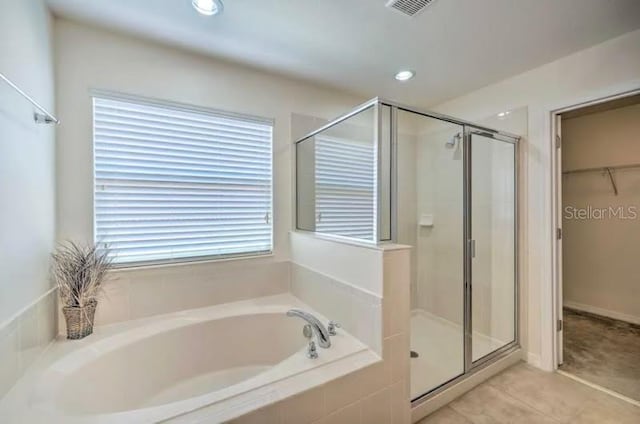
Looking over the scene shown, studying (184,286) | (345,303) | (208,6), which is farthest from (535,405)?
(208,6)

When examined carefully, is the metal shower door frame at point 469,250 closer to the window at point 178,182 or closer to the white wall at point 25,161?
the window at point 178,182

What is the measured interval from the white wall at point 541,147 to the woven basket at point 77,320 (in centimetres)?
307

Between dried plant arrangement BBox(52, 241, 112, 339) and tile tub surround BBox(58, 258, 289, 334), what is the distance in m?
0.13

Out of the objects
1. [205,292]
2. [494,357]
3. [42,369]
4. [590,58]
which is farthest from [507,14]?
[42,369]

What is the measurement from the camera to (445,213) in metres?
2.61

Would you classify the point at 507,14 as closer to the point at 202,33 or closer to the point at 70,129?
the point at 202,33

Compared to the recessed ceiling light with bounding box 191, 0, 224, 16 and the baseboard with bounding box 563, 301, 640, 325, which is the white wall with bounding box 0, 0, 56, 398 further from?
the baseboard with bounding box 563, 301, 640, 325

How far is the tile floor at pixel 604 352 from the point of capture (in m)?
1.93

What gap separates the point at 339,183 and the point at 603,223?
9.86ft

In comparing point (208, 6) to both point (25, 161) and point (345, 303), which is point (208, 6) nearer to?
point (25, 161)

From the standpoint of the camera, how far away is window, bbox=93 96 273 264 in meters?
1.81

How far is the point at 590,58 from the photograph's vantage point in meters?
Answer: 1.90

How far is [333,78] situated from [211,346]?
7.40ft

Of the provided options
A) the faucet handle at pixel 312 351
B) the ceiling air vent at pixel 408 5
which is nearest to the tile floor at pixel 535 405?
the faucet handle at pixel 312 351
